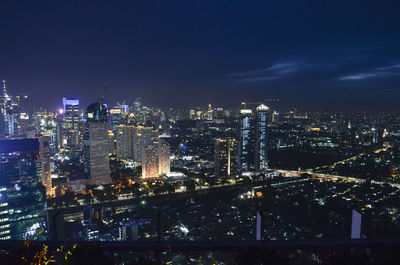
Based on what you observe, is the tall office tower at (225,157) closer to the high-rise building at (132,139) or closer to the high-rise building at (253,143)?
the high-rise building at (253,143)

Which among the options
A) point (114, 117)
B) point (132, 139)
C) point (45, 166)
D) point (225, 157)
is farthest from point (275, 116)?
point (45, 166)

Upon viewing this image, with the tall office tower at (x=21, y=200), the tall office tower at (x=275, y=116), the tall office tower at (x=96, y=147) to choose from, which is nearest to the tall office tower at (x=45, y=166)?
the tall office tower at (x=96, y=147)

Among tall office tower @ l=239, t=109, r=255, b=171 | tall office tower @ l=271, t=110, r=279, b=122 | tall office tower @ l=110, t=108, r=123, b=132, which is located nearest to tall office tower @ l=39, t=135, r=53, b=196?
tall office tower @ l=239, t=109, r=255, b=171

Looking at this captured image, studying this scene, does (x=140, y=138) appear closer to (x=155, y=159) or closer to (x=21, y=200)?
(x=155, y=159)

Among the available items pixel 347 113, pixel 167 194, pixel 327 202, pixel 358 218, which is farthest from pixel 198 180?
pixel 347 113

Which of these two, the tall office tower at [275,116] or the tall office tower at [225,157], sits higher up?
the tall office tower at [275,116]

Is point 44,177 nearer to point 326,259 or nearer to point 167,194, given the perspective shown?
point 167,194
